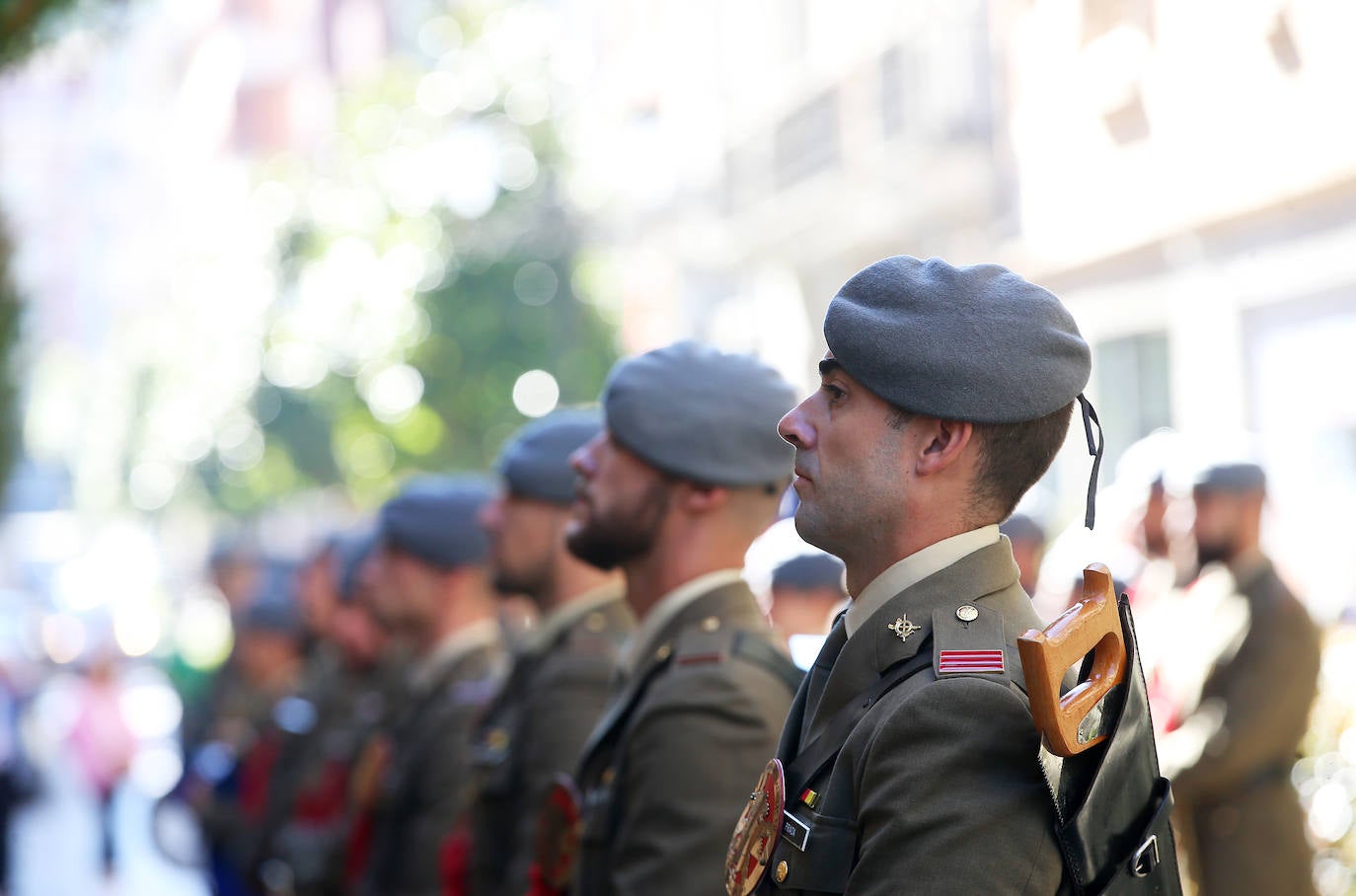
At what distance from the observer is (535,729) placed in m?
3.78

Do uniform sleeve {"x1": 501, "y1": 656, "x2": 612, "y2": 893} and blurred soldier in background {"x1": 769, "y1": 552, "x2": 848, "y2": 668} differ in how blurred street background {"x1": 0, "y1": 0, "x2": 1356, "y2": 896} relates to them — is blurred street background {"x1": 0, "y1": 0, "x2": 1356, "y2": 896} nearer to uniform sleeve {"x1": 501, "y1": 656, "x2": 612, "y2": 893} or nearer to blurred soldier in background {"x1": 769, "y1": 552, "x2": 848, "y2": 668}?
blurred soldier in background {"x1": 769, "y1": 552, "x2": 848, "y2": 668}

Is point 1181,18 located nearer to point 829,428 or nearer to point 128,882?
point 829,428

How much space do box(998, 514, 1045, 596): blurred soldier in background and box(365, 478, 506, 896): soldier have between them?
1.90 metres

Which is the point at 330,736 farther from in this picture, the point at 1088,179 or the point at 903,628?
the point at 903,628

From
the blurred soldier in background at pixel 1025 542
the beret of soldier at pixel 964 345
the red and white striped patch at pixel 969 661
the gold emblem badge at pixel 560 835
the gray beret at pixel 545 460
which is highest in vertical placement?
the beret of soldier at pixel 964 345

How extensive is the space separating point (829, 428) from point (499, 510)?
243cm

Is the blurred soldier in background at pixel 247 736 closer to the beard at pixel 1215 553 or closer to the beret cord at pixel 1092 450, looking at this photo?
the beard at pixel 1215 553

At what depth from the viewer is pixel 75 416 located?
3822cm

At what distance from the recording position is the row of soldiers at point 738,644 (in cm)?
186

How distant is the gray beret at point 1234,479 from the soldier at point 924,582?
10.2ft

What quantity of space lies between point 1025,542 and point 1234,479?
1.36 meters

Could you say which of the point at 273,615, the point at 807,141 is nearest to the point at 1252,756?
the point at 273,615

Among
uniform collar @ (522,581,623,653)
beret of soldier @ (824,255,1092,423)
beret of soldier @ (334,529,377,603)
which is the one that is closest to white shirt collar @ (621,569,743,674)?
uniform collar @ (522,581,623,653)

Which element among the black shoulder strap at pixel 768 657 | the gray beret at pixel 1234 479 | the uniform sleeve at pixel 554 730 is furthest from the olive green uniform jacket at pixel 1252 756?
the black shoulder strap at pixel 768 657
